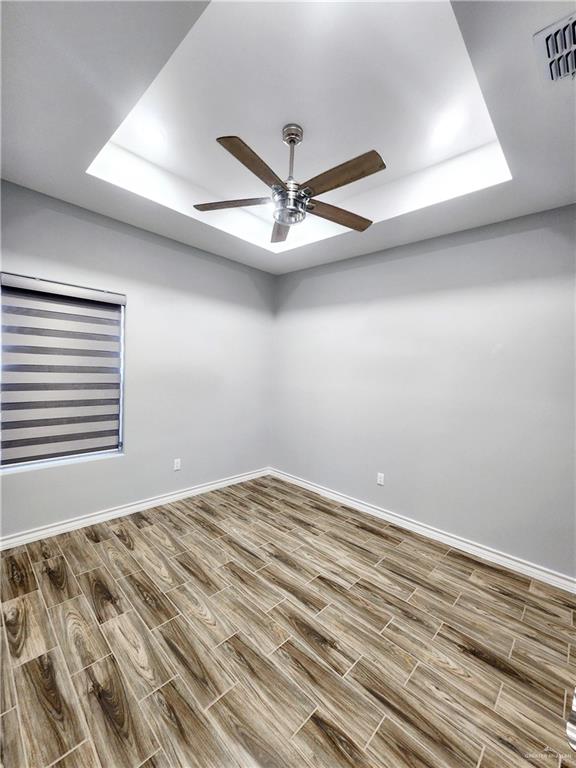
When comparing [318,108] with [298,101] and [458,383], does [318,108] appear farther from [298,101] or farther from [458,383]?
[458,383]

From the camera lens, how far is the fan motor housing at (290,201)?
1.84 meters

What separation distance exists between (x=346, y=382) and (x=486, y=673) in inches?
97.8

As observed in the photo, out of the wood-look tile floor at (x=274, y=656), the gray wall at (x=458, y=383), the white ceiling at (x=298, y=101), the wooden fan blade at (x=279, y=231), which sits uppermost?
the white ceiling at (x=298, y=101)

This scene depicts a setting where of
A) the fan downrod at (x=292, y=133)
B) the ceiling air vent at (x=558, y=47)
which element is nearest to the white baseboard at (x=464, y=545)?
the ceiling air vent at (x=558, y=47)

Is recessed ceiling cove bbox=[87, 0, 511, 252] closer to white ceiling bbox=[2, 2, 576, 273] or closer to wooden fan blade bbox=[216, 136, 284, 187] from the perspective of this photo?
white ceiling bbox=[2, 2, 576, 273]

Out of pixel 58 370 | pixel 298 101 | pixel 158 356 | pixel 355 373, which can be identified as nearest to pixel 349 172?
pixel 298 101

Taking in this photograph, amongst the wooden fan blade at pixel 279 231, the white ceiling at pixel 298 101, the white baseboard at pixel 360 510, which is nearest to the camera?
the white ceiling at pixel 298 101

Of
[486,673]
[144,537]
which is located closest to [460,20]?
[486,673]

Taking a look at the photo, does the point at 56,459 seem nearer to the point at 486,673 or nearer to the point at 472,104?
the point at 486,673

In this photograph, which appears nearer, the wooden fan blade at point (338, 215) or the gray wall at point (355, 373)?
the wooden fan blade at point (338, 215)

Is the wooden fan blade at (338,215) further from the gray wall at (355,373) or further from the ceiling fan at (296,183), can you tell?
the gray wall at (355,373)

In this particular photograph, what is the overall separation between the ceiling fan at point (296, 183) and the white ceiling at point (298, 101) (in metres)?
0.38

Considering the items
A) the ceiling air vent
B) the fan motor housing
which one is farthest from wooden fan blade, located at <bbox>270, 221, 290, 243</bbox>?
the ceiling air vent

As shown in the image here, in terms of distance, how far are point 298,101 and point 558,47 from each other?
1224 millimetres
